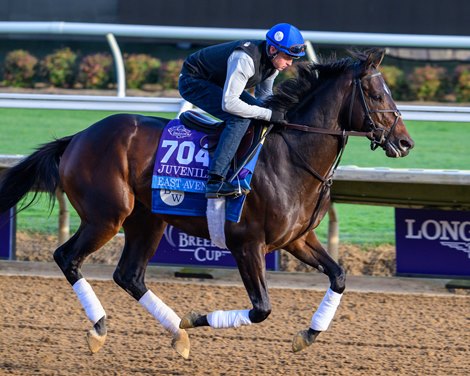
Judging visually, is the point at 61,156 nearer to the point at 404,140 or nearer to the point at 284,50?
the point at 284,50

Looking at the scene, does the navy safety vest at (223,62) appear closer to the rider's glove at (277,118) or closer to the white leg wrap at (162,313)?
the rider's glove at (277,118)

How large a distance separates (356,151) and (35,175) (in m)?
5.97

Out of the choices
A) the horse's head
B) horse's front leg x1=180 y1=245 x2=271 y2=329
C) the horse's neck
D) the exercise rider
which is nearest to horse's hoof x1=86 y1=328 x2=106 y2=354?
horse's front leg x1=180 y1=245 x2=271 y2=329

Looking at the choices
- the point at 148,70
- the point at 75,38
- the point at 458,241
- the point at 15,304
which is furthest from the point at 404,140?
the point at 75,38

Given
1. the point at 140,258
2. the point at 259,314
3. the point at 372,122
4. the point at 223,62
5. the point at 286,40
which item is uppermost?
the point at 286,40

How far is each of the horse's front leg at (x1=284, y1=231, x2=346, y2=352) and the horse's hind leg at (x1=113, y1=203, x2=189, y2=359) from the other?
2.51 ft

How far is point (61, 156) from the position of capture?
5.82m

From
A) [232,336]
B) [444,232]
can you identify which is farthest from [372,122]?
[444,232]

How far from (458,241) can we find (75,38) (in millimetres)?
7388

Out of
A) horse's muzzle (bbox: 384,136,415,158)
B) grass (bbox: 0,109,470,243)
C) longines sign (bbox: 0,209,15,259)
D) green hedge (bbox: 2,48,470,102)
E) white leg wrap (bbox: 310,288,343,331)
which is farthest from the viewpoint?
green hedge (bbox: 2,48,470,102)

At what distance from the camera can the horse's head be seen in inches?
198

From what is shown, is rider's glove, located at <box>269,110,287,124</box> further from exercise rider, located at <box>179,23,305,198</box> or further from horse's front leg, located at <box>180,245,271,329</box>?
horse's front leg, located at <box>180,245,271,329</box>

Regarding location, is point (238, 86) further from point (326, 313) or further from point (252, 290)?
point (326, 313)

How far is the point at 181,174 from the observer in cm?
535
